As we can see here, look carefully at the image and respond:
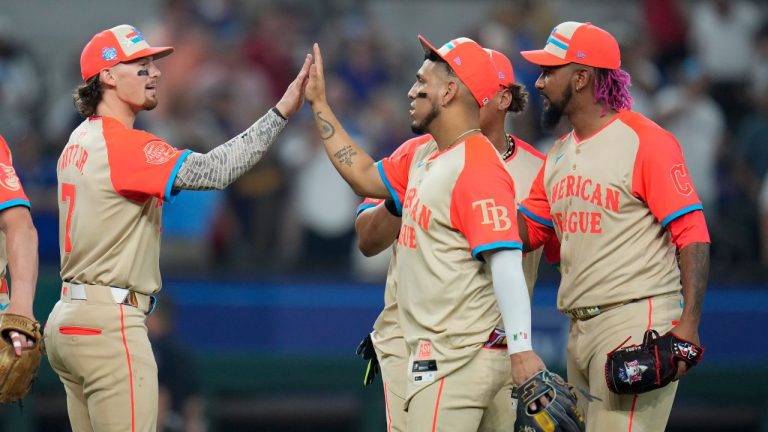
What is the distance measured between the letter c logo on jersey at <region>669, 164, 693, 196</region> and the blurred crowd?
4685 mm

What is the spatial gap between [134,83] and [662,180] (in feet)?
7.44

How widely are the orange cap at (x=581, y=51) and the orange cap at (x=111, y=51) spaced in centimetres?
166

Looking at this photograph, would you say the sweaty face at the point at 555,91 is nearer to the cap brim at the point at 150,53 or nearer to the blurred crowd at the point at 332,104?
the cap brim at the point at 150,53

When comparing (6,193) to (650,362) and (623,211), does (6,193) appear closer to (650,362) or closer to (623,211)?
(623,211)

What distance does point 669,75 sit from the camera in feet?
37.9

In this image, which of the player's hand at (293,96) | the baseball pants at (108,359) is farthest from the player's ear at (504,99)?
the baseball pants at (108,359)

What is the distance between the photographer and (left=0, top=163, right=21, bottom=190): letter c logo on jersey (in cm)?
500

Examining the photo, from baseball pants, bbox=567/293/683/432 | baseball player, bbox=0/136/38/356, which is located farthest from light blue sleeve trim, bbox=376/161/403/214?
baseball player, bbox=0/136/38/356

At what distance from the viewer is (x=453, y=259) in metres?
4.73

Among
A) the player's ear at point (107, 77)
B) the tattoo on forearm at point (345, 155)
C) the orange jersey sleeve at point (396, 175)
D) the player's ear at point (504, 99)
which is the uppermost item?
the player's ear at point (107, 77)

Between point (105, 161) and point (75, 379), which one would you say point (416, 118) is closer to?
point (105, 161)

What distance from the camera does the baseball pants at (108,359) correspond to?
5059 millimetres

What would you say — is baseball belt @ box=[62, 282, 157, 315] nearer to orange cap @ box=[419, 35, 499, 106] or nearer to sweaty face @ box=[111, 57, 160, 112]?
sweaty face @ box=[111, 57, 160, 112]

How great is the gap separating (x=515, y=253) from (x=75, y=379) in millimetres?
1951
